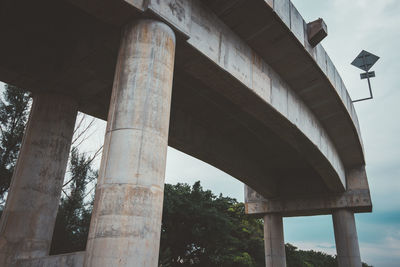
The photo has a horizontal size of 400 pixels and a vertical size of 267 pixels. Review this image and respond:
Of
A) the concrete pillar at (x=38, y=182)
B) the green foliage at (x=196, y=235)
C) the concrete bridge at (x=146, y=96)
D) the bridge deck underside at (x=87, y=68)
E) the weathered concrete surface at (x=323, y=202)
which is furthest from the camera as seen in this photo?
the green foliage at (x=196, y=235)

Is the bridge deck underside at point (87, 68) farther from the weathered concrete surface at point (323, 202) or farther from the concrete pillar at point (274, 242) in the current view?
the concrete pillar at point (274, 242)

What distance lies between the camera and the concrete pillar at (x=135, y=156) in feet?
14.6

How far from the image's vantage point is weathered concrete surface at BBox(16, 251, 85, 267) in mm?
6070

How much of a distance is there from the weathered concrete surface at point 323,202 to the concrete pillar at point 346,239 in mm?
456

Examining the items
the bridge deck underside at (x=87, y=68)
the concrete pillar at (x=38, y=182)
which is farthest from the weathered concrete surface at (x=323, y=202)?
the concrete pillar at (x=38, y=182)

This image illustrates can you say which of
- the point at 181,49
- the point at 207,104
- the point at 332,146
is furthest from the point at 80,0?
the point at 332,146

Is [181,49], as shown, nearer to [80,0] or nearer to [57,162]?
[80,0]

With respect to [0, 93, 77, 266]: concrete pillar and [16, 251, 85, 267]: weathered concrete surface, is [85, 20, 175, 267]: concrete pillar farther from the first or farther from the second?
[0, 93, 77, 266]: concrete pillar

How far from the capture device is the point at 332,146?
49.0 ft

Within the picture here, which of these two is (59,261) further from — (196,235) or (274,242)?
(196,235)

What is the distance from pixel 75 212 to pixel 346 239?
53.5 feet

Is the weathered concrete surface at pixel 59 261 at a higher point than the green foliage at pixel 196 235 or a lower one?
lower

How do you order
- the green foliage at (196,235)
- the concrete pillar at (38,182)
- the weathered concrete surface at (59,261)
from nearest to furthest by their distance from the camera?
1. the weathered concrete surface at (59,261)
2. the concrete pillar at (38,182)
3. the green foliage at (196,235)

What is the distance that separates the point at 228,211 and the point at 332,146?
18.6 m
